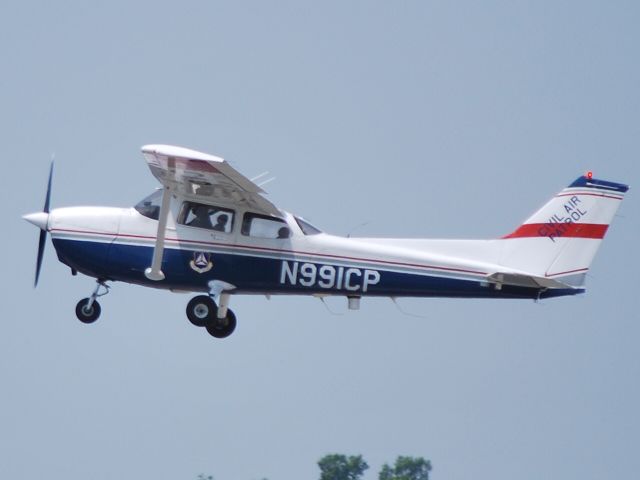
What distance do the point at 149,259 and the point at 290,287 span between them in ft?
6.67

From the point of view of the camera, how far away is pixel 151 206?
20.5 metres

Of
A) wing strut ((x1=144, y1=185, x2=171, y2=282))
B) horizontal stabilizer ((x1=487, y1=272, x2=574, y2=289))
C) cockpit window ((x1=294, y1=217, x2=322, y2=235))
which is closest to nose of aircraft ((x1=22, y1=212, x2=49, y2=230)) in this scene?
wing strut ((x1=144, y1=185, x2=171, y2=282))

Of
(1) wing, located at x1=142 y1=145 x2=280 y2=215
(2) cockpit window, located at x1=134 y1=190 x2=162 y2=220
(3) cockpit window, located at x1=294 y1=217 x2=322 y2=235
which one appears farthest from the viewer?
(2) cockpit window, located at x1=134 y1=190 x2=162 y2=220

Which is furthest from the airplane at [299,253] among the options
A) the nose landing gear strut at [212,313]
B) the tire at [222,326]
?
the tire at [222,326]

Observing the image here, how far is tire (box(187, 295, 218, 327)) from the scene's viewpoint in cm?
2067

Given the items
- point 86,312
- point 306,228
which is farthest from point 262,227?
point 86,312

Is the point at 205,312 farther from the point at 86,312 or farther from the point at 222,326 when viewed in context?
the point at 86,312

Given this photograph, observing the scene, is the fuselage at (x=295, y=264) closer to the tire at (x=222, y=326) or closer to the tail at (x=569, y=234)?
the tail at (x=569, y=234)

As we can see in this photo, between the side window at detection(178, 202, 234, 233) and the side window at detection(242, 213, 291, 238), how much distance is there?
0.74ft

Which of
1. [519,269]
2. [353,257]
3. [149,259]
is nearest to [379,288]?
[353,257]

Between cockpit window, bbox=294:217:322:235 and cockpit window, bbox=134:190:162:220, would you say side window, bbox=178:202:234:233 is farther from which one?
cockpit window, bbox=294:217:322:235

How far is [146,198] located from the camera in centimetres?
2056

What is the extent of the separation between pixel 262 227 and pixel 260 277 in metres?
0.70

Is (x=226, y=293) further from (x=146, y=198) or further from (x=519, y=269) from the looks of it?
(x=519, y=269)
